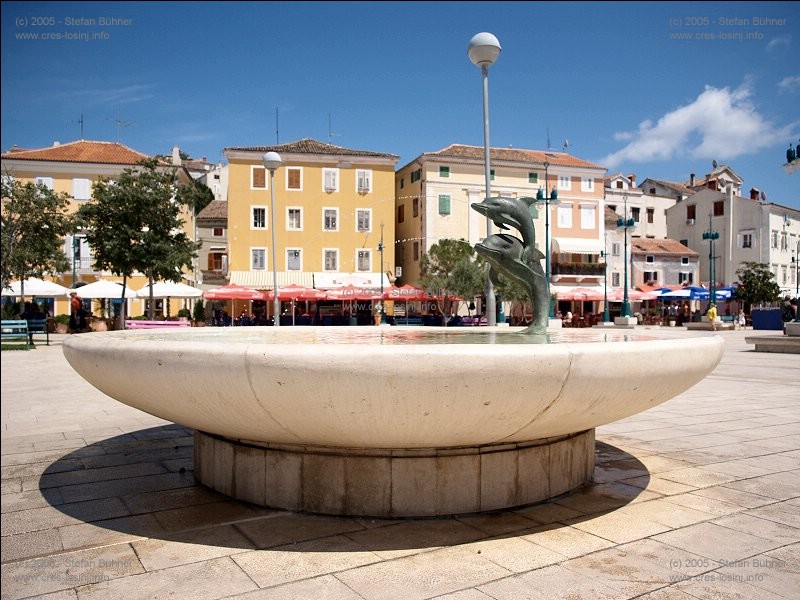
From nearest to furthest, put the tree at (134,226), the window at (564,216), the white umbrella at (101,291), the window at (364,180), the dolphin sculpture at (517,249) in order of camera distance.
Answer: the dolphin sculpture at (517,249)
the tree at (134,226)
the white umbrella at (101,291)
the window at (364,180)
the window at (564,216)

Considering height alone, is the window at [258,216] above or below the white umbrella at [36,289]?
above

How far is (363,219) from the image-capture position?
44375mm

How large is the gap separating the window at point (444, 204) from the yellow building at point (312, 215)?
3.27 metres

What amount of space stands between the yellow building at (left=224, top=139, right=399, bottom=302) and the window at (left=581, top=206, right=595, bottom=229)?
14604 mm

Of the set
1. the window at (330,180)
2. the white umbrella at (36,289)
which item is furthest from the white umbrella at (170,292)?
the window at (330,180)

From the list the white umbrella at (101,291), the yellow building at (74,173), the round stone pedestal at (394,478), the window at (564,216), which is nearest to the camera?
the round stone pedestal at (394,478)

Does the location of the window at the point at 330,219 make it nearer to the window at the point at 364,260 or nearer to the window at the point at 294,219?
the window at the point at 294,219

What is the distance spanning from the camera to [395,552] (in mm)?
3562

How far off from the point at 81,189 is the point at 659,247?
44.6m

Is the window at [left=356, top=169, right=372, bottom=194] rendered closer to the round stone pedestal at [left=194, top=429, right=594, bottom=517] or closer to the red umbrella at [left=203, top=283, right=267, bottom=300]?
the red umbrella at [left=203, top=283, right=267, bottom=300]

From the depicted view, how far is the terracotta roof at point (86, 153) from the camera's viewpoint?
42.7 meters

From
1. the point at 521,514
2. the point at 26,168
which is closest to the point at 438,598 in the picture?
the point at 521,514

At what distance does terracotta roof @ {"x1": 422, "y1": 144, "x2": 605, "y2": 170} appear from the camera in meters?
45.9

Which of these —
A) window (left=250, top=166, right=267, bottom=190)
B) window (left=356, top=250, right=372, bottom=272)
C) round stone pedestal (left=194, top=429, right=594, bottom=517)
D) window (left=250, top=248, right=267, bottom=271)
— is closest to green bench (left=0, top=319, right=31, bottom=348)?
round stone pedestal (left=194, top=429, right=594, bottom=517)
